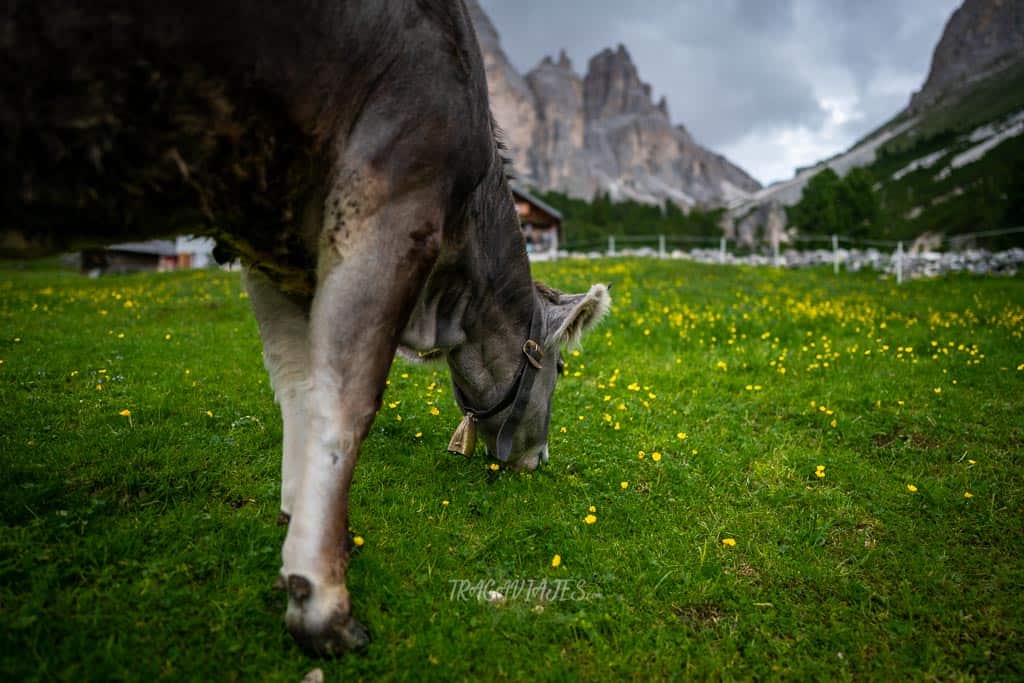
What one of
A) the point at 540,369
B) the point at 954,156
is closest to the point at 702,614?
the point at 540,369

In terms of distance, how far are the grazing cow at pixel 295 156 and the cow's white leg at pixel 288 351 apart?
139 millimetres

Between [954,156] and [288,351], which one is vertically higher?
[954,156]

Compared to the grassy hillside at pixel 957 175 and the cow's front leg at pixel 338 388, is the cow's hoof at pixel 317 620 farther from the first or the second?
the grassy hillside at pixel 957 175

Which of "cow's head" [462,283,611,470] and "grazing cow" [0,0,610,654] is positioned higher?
"grazing cow" [0,0,610,654]

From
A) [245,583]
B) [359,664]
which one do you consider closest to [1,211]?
[245,583]

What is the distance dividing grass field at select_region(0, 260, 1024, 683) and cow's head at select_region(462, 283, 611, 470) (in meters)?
0.43

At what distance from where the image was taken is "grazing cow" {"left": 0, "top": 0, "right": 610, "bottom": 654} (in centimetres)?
196

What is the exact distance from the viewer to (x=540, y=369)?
13.5 ft

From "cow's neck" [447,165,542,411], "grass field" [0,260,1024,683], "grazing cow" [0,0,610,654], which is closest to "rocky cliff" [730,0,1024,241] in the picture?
"grass field" [0,260,1024,683]

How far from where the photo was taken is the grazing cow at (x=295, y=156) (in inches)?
77.2

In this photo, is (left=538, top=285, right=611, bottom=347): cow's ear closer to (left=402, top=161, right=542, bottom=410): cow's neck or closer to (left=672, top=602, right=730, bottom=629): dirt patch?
(left=402, top=161, right=542, bottom=410): cow's neck

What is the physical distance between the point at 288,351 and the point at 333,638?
1.51 meters

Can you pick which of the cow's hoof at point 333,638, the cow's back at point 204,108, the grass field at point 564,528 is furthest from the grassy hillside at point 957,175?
the cow's hoof at point 333,638

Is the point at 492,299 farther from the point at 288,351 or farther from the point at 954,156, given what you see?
the point at 954,156
